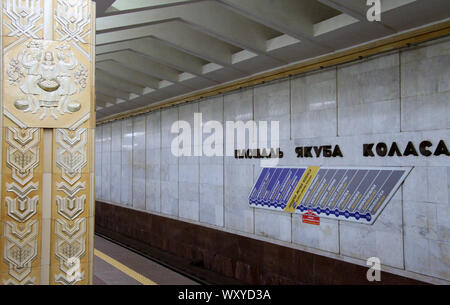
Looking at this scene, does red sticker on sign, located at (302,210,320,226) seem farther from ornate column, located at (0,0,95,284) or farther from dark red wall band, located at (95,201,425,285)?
ornate column, located at (0,0,95,284)

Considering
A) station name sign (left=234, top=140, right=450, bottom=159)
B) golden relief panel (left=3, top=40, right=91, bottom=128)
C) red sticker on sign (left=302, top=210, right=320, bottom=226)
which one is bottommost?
red sticker on sign (left=302, top=210, right=320, bottom=226)

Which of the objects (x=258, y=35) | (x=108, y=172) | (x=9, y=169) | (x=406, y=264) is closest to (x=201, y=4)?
(x=258, y=35)

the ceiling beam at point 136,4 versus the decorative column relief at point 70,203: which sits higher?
the ceiling beam at point 136,4

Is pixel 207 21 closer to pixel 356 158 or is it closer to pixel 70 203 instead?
pixel 356 158

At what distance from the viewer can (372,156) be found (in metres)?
6.22

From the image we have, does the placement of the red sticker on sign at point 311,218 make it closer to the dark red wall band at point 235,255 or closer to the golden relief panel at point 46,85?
the dark red wall band at point 235,255

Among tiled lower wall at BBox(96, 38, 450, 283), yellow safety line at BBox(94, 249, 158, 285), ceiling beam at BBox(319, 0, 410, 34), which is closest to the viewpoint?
ceiling beam at BBox(319, 0, 410, 34)

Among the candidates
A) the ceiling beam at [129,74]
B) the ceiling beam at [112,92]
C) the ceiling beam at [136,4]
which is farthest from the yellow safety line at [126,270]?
the ceiling beam at [136,4]

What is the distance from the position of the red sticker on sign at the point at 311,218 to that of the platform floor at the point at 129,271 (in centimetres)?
311

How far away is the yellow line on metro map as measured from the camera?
7172 mm

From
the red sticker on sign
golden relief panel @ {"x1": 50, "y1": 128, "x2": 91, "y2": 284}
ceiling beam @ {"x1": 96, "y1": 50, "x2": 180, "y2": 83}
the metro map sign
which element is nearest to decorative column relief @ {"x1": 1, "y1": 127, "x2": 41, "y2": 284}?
golden relief panel @ {"x1": 50, "y1": 128, "x2": 91, "y2": 284}

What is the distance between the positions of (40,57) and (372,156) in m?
4.75

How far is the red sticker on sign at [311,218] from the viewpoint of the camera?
7.09 metres

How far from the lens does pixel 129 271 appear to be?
9258 mm
